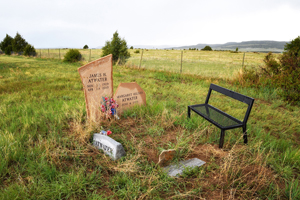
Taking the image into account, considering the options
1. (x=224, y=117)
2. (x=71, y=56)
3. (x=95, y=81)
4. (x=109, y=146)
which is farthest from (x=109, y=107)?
(x=71, y=56)

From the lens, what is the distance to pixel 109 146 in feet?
8.88

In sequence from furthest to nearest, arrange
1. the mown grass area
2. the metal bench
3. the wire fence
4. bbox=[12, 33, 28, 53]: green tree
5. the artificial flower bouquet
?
1. bbox=[12, 33, 28, 53]: green tree
2. the wire fence
3. the artificial flower bouquet
4. the metal bench
5. the mown grass area

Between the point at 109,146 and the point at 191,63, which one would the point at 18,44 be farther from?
the point at 109,146

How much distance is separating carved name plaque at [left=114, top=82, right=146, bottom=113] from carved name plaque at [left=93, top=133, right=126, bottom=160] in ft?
4.79

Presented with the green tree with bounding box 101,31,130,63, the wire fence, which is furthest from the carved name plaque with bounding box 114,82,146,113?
the green tree with bounding box 101,31,130,63

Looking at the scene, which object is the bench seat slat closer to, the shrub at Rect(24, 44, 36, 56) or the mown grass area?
the mown grass area

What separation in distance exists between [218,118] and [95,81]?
8.51 ft


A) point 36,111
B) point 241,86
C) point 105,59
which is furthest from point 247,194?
point 241,86

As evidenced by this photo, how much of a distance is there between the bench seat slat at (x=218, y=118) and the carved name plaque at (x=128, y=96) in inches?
54.4

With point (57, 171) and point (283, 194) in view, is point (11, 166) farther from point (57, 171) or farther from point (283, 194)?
point (283, 194)

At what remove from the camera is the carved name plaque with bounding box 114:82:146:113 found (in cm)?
428

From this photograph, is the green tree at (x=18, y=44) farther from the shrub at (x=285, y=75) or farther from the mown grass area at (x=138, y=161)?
the shrub at (x=285, y=75)

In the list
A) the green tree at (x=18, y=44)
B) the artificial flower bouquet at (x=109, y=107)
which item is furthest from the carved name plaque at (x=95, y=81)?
the green tree at (x=18, y=44)

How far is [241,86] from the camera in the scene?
7609 millimetres
